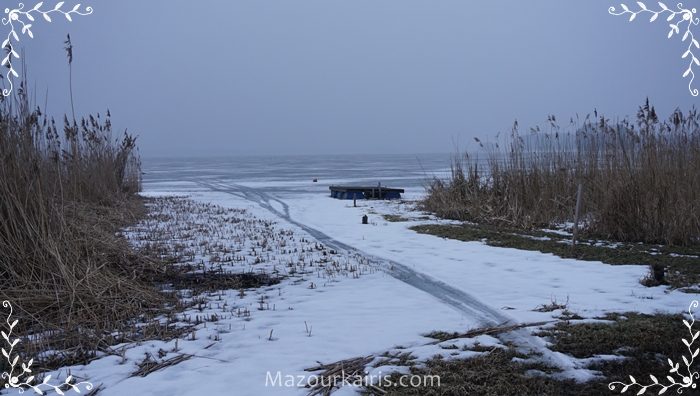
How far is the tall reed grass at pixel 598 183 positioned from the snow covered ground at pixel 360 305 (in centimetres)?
190

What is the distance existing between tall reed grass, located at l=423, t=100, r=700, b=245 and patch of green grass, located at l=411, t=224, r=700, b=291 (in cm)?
54

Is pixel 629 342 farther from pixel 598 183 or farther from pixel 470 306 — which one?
pixel 598 183

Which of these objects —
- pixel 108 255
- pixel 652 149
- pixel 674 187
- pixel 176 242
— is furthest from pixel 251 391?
pixel 652 149

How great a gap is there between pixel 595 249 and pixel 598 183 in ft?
7.72

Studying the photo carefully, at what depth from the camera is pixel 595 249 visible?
25.1ft

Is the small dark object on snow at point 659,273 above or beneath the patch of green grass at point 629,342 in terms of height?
above

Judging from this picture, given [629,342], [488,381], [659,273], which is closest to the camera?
[488,381]

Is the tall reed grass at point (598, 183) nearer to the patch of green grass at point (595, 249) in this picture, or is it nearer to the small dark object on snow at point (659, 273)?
the patch of green grass at point (595, 249)

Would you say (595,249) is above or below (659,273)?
below

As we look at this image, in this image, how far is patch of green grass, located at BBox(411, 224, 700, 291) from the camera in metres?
6.09

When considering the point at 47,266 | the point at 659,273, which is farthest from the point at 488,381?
the point at 47,266

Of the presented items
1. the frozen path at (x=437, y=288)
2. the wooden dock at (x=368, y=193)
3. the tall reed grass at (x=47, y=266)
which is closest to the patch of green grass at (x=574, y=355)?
the frozen path at (x=437, y=288)

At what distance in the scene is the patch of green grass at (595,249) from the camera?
609 cm

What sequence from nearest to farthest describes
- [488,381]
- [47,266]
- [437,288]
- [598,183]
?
[488,381] → [47,266] → [437,288] → [598,183]
